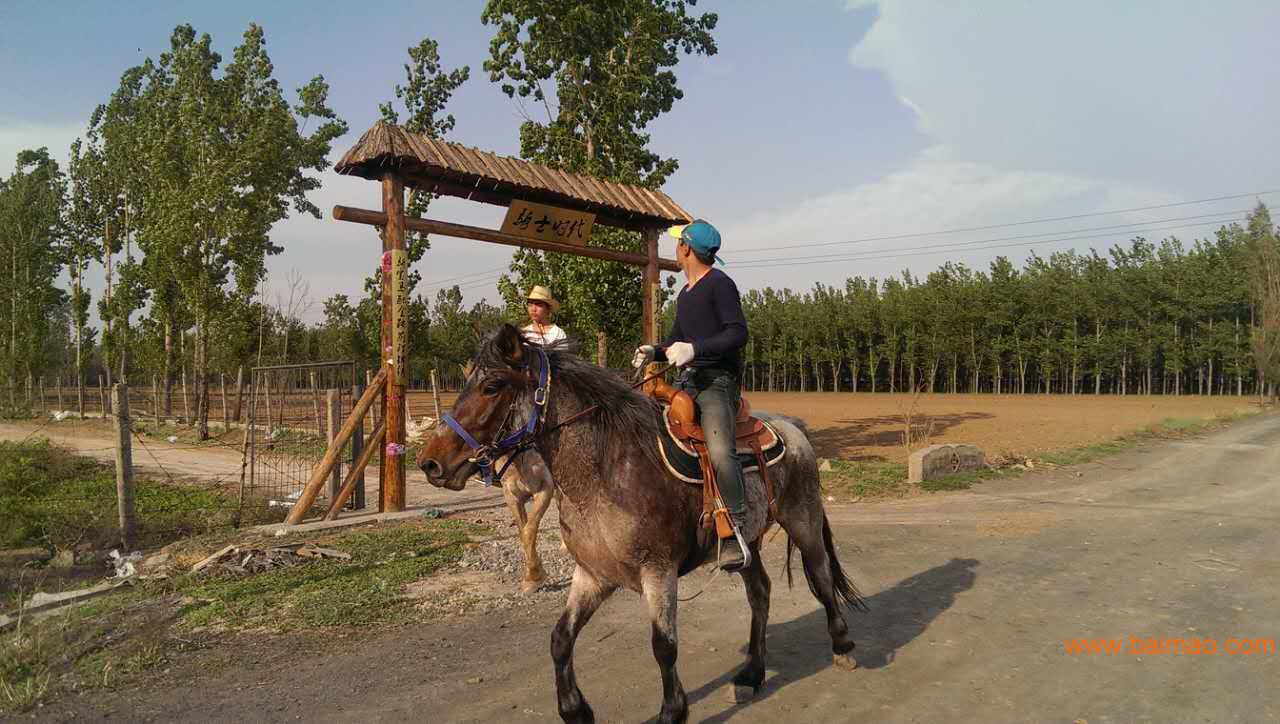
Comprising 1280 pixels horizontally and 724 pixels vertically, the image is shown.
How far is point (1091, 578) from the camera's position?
6688mm

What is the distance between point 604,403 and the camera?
3629 mm

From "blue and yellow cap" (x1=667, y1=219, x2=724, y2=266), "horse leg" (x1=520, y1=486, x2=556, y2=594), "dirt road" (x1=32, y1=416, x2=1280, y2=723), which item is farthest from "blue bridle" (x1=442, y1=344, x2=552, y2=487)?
"horse leg" (x1=520, y1=486, x2=556, y2=594)

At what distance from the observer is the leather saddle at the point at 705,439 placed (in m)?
3.73

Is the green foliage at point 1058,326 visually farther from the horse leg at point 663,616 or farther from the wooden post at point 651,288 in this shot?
the horse leg at point 663,616

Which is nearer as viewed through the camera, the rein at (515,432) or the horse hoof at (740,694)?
the rein at (515,432)

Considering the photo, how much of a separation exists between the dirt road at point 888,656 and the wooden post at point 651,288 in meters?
5.35

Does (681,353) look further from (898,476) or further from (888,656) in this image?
(898,476)

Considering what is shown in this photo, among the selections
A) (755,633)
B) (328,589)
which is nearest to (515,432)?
(755,633)

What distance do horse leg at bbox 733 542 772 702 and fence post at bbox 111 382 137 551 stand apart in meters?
7.17

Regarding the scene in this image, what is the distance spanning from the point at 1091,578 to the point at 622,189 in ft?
27.9

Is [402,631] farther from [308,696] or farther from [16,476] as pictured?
[16,476]

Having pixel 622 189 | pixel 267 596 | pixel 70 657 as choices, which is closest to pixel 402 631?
pixel 267 596

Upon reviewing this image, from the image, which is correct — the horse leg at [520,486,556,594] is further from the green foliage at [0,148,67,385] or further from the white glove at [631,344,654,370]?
the green foliage at [0,148,67,385]

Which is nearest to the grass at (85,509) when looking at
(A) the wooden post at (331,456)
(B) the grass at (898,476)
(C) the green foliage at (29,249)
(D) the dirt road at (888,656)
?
(A) the wooden post at (331,456)
